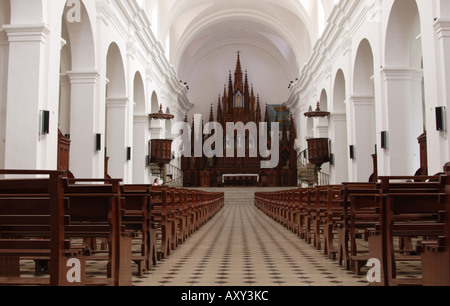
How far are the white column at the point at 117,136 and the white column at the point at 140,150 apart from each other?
2700mm

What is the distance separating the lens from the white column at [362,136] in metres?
13.9

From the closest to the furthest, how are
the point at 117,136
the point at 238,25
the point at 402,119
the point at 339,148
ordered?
the point at 402,119
the point at 117,136
the point at 339,148
the point at 238,25

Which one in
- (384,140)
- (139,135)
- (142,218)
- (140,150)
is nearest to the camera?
(142,218)

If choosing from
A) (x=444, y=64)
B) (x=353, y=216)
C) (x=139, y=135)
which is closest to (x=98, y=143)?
(x=139, y=135)

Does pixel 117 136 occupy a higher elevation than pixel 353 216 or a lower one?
higher

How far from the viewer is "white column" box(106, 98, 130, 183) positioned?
14.3 meters

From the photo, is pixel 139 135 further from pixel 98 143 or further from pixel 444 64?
pixel 444 64

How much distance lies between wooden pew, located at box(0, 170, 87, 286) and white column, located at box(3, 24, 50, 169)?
5300mm

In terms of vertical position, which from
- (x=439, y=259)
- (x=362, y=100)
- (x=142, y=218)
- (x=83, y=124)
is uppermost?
(x=362, y=100)

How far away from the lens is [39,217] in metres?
2.99

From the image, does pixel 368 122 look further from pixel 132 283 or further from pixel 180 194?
pixel 132 283

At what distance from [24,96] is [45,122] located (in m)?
0.55

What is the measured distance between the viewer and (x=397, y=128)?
11078 mm

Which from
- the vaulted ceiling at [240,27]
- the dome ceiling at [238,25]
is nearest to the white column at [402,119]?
the vaulted ceiling at [240,27]
